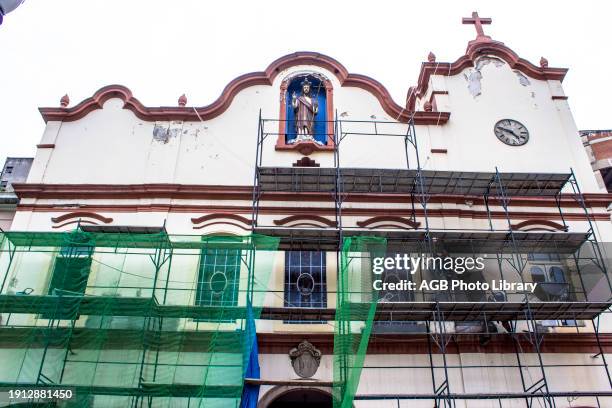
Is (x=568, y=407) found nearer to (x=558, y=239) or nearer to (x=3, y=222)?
(x=558, y=239)

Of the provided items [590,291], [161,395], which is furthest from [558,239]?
[161,395]

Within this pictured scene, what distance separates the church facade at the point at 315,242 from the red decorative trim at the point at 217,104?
59mm

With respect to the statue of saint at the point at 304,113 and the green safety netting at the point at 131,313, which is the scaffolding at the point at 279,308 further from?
the statue of saint at the point at 304,113

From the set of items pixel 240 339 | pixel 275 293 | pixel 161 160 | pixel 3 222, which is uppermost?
pixel 161 160

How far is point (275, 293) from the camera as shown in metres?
14.2

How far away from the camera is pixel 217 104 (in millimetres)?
17250

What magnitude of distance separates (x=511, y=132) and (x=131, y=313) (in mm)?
11870

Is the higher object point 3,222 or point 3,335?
point 3,222

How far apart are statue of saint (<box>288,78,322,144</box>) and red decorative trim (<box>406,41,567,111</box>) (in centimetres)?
368

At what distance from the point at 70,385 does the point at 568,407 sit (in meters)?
10.6

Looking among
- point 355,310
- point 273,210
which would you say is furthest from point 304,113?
point 355,310

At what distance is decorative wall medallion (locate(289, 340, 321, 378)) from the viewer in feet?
42.9

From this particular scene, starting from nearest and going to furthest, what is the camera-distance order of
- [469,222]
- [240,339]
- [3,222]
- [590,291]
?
[240,339], [590,291], [469,222], [3,222]

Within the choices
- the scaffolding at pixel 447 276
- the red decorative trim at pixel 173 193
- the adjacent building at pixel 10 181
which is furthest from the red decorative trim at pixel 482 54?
the adjacent building at pixel 10 181
